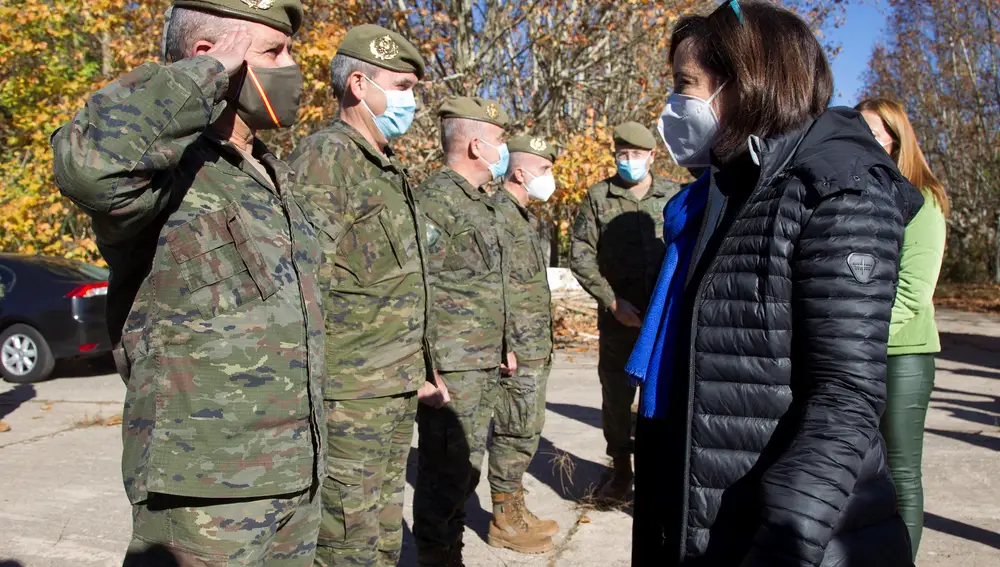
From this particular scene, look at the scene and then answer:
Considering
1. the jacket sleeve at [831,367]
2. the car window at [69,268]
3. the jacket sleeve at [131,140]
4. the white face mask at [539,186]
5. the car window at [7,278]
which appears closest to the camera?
the jacket sleeve at [831,367]

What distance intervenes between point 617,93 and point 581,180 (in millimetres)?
5497

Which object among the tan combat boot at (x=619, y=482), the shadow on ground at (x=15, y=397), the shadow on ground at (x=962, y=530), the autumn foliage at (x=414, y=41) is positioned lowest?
the shadow on ground at (x=962, y=530)

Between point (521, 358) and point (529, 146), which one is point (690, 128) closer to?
point (521, 358)

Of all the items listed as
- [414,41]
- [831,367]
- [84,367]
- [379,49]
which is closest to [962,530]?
[831,367]

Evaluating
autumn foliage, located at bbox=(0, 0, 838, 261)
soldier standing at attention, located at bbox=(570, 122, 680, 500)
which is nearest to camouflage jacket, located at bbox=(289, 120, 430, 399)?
soldier standing at attention, located at bbox=(570, 122, 680, 500)

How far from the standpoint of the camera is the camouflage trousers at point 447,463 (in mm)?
3695

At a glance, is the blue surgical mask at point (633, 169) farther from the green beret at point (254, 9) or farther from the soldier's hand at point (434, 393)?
the green beret at point (254, 9)

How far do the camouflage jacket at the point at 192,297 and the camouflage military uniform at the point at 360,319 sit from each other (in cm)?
77

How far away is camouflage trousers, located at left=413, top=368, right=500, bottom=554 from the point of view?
3.70 metres

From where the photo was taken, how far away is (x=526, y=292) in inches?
190

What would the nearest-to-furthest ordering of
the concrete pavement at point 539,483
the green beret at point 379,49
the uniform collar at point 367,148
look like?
the uniform collar at point 367,148 → the green beret at point 379,49 → the concrete pavement at point 539,483

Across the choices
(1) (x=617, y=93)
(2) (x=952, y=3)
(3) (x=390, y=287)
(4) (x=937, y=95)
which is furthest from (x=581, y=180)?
(4) (x=937, y=95)

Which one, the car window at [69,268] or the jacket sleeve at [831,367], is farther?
the car window at [69,268]

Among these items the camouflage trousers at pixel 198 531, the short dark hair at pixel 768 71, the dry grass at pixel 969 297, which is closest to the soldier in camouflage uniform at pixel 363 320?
the camouflage trousers at pixel 198 531
